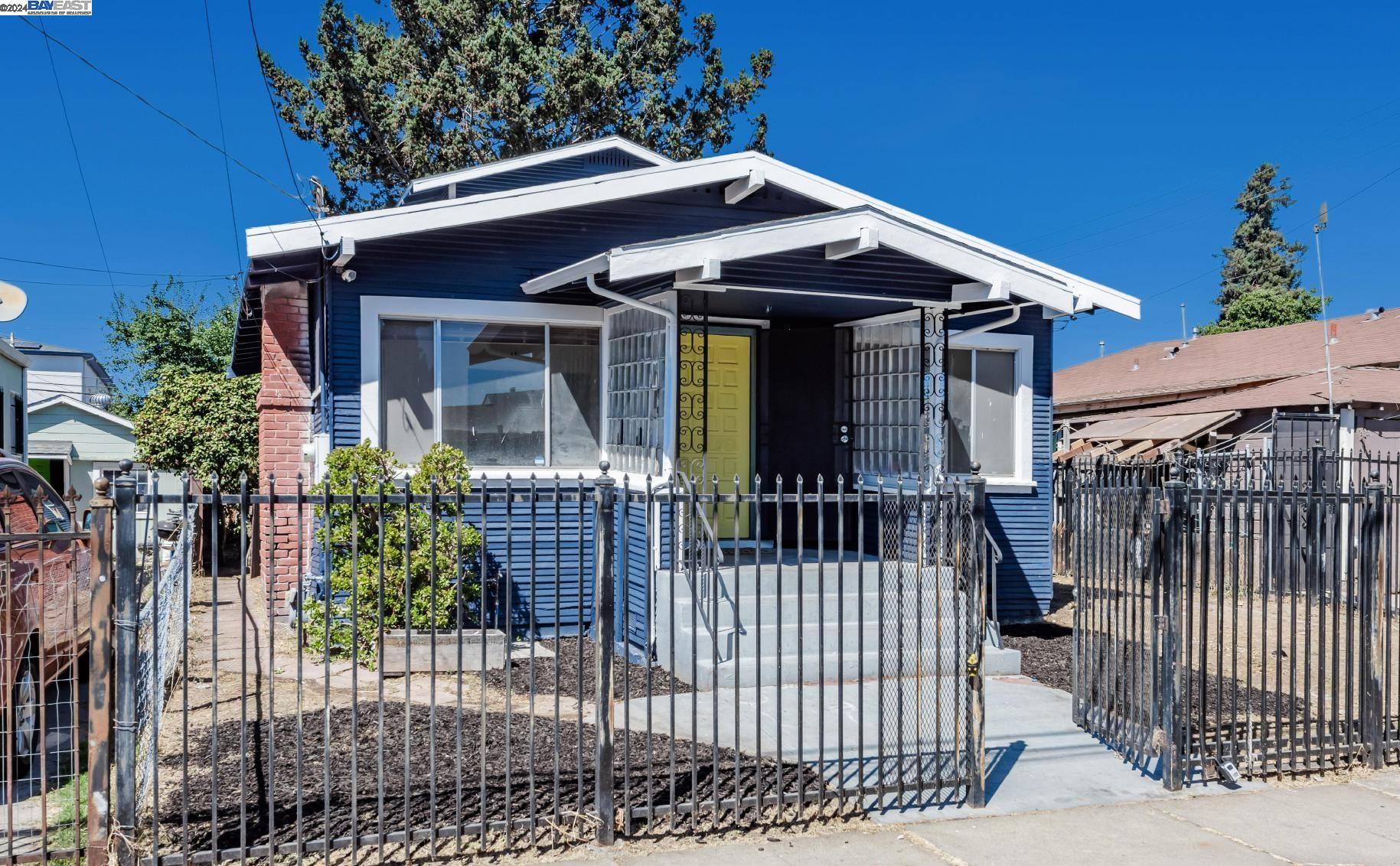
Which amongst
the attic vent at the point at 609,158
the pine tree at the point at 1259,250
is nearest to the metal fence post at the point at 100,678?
the attic vent at the point at 609,158

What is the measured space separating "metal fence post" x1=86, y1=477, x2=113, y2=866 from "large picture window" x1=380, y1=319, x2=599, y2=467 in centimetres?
541

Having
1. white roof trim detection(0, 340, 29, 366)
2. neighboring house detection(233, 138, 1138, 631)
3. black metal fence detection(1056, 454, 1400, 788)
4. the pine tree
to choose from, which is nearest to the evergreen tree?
white roof trim detection(0, 340, 29, 366)

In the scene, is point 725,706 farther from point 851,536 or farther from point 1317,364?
point 1317,364

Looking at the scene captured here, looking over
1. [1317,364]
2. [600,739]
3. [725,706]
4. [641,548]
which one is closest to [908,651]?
[725,706]

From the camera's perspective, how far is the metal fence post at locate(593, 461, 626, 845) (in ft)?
16.7

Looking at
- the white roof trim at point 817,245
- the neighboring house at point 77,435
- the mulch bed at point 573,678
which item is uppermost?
the white roof trim at point 817,245

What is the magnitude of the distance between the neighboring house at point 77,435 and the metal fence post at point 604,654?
27666 mm

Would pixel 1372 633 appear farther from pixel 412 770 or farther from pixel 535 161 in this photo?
pixel 535 161

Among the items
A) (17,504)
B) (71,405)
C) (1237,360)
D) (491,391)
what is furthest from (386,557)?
(71,405)

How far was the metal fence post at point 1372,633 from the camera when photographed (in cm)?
660

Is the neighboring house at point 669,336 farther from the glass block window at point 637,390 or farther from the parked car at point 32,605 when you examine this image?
the parked car at point 32,605

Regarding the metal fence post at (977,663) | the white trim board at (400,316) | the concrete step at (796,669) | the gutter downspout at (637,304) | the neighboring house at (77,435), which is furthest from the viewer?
the neighboring house at (77,435)

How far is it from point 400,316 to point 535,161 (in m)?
4.21

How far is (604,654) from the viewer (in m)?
5.16
